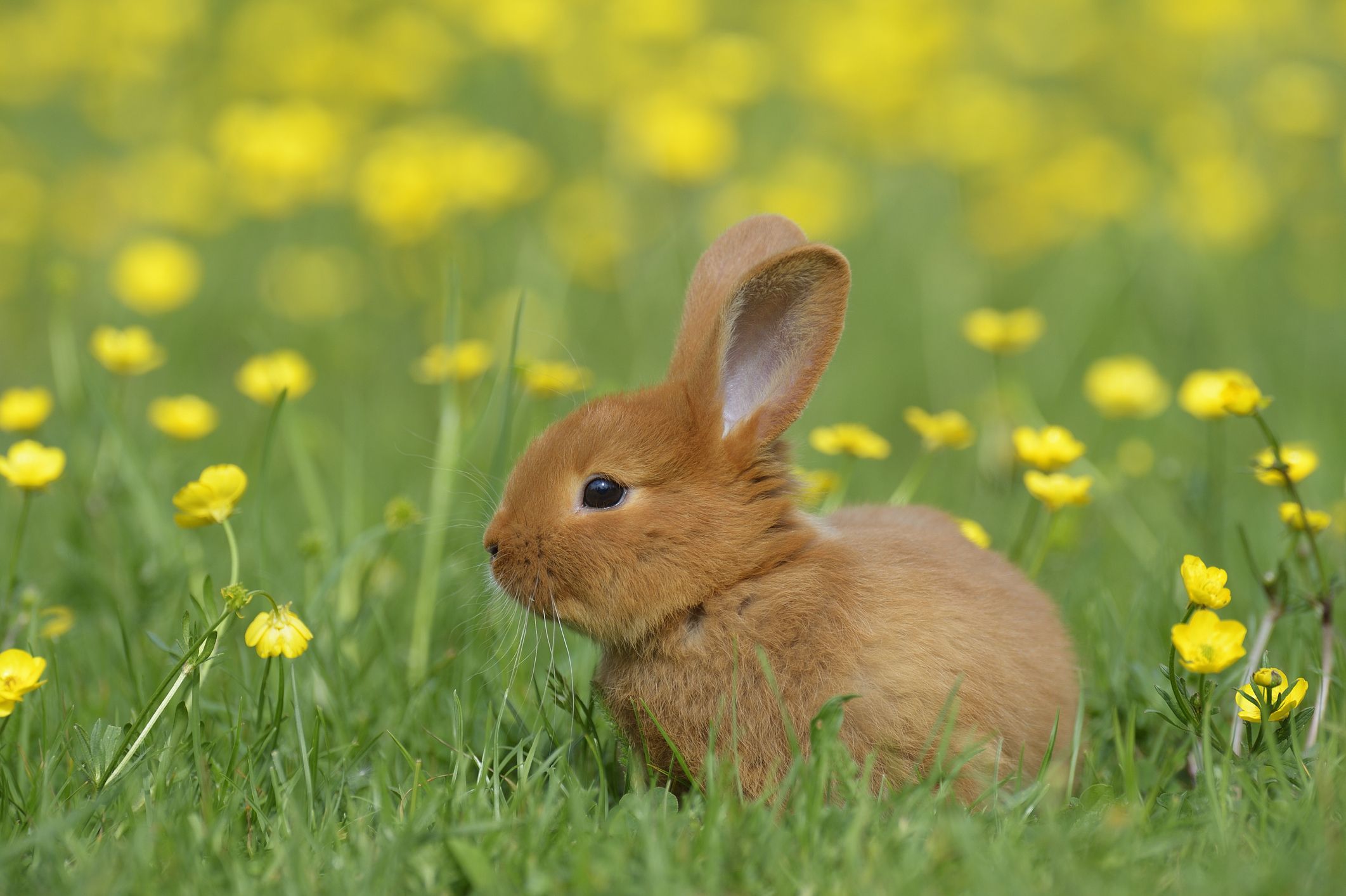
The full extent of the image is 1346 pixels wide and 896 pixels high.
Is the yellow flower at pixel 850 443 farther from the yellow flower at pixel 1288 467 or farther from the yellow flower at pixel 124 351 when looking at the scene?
the yellow flower at pixel 124 351

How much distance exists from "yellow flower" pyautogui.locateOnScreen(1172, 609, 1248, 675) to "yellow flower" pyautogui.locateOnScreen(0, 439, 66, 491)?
2214 mm

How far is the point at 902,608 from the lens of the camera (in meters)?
2.42

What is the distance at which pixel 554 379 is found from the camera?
3361 mm

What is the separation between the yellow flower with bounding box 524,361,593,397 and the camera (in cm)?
335

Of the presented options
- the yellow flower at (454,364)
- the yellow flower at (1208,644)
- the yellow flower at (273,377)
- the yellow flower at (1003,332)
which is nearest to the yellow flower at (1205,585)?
the yellow flower at (1208,644)

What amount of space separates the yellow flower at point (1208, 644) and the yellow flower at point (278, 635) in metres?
1.51

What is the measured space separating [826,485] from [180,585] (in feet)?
5.45

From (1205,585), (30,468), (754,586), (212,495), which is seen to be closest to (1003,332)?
(1205,585)

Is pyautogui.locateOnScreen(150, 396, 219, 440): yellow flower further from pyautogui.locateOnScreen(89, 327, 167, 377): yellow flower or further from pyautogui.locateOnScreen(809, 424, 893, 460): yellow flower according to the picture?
pyautogui.locateOnScreen(809, 424, 893, 460): yellow flower

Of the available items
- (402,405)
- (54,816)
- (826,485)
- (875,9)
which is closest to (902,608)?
(826,485)

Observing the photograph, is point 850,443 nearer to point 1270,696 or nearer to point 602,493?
point 602,493

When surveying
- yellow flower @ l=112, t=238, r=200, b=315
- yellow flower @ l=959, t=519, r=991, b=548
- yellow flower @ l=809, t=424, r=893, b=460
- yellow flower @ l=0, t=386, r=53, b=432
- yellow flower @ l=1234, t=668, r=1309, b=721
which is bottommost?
yellow flower @ l=112, t=238, r=200, b=315

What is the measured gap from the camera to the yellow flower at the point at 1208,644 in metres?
2.25

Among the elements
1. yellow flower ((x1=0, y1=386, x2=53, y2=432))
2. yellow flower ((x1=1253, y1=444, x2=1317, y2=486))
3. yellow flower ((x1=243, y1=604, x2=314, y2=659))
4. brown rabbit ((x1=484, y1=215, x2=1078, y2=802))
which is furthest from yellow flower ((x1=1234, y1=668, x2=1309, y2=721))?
yellow flower ((x1=0, y1=386, x2=53, y2=432))
